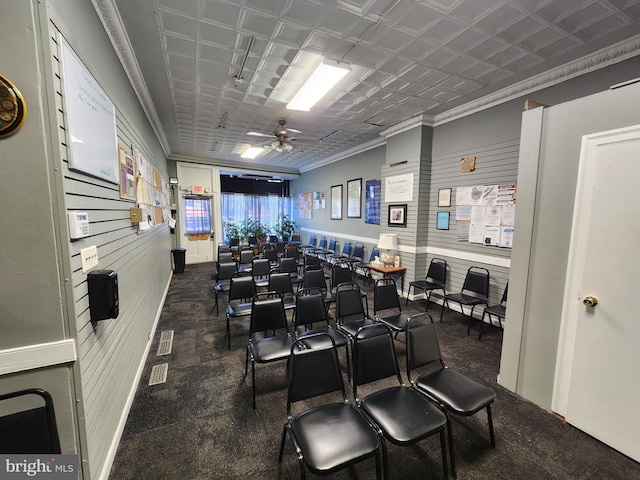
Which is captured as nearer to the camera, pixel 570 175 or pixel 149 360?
pixel 570 175

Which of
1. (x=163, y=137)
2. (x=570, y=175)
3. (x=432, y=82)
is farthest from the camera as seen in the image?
(x=163, y=137)

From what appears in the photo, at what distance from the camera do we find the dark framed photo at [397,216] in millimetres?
4867

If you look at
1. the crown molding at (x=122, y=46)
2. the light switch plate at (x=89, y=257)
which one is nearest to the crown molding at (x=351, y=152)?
the crown molding at (x=122, y=46)

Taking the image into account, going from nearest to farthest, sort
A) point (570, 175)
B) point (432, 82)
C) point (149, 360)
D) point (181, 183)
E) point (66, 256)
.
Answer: point (66, 256) → point (570, 175) → point (149, 360) → point (432, 82) → point (181, 183)

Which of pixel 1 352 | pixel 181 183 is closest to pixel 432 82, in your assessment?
pixel 1 352

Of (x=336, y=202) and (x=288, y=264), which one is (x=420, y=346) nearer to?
(x=288, y=264)

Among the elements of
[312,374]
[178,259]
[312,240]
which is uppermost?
[312,240]

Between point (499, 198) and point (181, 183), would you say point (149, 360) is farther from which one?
point (181, 183)

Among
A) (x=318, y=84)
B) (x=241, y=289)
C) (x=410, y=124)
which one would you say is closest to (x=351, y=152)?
(x=410, y=124)

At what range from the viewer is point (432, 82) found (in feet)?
10.6

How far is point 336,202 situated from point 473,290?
4366 mm

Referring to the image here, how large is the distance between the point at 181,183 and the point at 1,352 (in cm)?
729

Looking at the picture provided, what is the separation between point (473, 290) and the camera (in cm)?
381

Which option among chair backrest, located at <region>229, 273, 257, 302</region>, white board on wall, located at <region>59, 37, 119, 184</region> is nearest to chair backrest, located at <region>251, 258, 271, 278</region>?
chair backrest, located at <region>229, 273, 257, 302</region>
